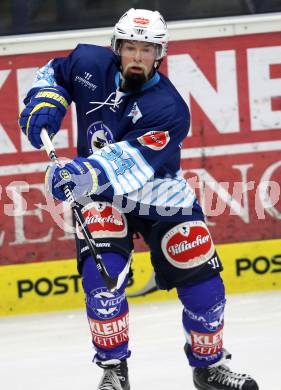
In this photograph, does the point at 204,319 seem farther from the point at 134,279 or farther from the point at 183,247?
the point at 134,279

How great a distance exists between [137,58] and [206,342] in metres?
1.00

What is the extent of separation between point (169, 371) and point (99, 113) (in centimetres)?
113

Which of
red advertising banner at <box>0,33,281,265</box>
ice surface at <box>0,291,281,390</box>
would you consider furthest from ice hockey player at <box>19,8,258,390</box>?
red advertising banner at <box>0,33,281,265</box>

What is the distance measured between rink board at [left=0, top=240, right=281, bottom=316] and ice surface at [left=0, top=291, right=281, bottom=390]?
6cm

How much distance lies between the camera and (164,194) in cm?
411

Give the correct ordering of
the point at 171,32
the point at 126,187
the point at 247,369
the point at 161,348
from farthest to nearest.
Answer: the point at 171,32 → the point at 161,348 → the point at 247,369 → the point at 126,187

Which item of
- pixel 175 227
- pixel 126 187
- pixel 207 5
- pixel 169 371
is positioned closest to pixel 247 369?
pixel 169 371

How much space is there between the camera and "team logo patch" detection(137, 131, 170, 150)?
394cm

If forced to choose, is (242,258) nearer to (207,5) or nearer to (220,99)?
(220,99)

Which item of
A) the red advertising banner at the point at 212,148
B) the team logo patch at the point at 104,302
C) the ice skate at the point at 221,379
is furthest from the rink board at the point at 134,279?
the team logo patch at the point at 104,302

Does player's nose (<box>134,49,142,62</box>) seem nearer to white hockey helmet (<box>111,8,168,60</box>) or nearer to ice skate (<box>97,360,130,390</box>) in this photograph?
white hockey helmet (<box>111,8,168,60</box>)

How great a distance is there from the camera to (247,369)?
4.63m

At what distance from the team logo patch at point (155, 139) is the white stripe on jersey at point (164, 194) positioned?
0.18m

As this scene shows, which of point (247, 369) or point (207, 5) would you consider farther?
point (207, 5)
